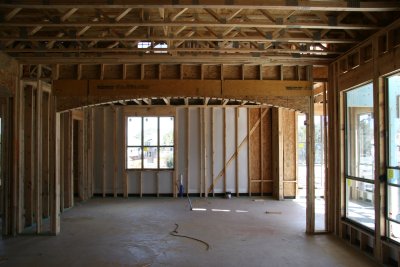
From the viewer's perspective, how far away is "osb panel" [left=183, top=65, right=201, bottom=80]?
7.87m

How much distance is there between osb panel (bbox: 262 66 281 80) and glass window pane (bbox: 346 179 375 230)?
2.82 metres

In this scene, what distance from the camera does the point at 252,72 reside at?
7945 millimetres

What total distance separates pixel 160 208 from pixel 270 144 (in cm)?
529

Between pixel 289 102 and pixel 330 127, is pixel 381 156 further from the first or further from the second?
pixel 289 102

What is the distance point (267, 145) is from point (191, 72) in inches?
262

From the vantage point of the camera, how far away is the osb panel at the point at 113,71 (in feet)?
25.8

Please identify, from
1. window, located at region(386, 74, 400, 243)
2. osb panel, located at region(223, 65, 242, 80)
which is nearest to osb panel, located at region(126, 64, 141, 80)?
osb panel, located at region(223, 65, 242, 80)

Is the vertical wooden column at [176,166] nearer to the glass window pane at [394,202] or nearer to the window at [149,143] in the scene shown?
the window at [149,143]

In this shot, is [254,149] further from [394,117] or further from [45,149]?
[394,117]

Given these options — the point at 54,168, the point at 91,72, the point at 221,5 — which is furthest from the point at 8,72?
the point at 221,5

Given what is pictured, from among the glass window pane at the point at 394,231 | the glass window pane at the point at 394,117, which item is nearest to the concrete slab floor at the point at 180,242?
the glass window pane at the point at 394,231

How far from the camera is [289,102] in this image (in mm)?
7875

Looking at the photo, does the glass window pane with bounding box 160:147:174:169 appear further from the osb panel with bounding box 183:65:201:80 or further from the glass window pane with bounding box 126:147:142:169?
the osb panel with bounding box 183:65:201:80

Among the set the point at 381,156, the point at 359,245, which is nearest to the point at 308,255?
the point at 359,245
